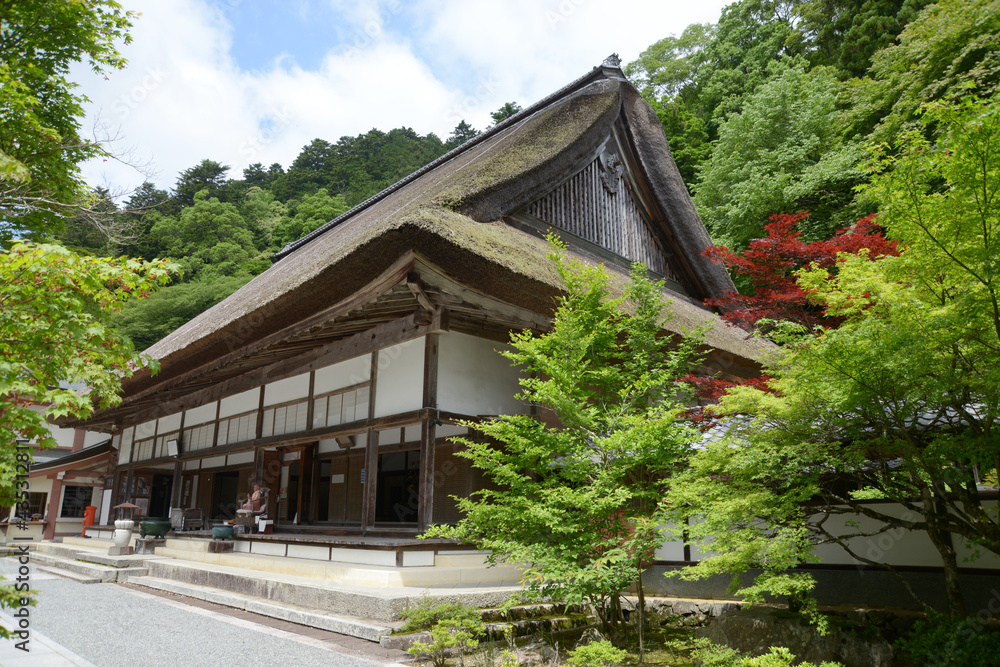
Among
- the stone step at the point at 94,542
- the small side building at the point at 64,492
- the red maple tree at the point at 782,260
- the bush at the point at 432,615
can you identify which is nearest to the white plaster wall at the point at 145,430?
the stone step at the point at 94,542

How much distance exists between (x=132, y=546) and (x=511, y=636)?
9.67 metres

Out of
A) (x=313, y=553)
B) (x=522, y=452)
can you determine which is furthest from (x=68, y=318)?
(x=313, y=553)

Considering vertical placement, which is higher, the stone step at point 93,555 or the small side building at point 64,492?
the small side building at point 64,492

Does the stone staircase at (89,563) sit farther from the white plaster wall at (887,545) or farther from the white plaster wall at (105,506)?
the white plaster wall at (887,545)

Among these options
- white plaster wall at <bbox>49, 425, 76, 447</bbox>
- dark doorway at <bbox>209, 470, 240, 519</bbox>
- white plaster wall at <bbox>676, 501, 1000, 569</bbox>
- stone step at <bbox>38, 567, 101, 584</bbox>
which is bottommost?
stone step at <bbox>38, 567, 101, 584</bbox>

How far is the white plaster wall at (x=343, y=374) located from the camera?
28.5 feet

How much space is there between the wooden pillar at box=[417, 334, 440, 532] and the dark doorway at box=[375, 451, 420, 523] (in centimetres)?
388

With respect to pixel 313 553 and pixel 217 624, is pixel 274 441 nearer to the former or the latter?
pixel 313 553

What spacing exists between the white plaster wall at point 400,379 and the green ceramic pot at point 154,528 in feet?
22.1

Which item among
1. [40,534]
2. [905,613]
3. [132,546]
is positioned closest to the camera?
[905,613]

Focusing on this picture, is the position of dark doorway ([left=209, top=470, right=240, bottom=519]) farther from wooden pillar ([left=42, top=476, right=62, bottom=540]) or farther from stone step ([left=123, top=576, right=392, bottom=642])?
wooden pillar ([left=42, top=476, right=62, bottom=540])

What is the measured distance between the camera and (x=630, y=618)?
704cm

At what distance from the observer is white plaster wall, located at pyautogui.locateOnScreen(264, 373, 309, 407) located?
9.88 meters

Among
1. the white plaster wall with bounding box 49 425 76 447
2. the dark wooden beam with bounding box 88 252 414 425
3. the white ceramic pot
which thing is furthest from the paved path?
the white plaster wall with bounding box 49 425 76 447
